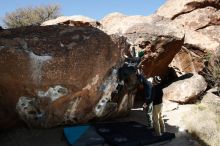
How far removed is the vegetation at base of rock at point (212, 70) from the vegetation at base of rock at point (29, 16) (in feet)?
40.2

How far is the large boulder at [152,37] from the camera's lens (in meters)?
10.6

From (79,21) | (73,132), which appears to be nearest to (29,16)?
(79,21)

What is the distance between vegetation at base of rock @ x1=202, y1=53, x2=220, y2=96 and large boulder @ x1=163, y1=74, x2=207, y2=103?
0.76 metres

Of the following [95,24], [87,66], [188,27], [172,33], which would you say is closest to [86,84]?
[87,66]

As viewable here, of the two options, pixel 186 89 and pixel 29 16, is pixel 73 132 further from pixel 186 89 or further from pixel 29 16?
pixel 29 16

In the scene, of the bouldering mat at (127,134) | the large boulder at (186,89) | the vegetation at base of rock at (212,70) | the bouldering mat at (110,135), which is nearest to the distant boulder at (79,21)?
the large boulder at (186,89)

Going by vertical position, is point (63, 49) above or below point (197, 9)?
below

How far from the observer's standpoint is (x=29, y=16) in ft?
75.5

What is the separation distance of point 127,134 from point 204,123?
7.81 ft

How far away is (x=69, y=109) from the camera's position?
25.5ft

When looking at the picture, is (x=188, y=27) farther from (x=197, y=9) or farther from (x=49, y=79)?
(x=49, y=79)

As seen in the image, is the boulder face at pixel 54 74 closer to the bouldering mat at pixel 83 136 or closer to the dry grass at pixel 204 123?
the bouldering mat at pixel 83 136

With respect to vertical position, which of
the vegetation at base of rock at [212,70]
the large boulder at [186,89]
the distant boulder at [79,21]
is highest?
the distant boulder at [79,21]

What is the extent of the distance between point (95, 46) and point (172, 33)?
377cm
